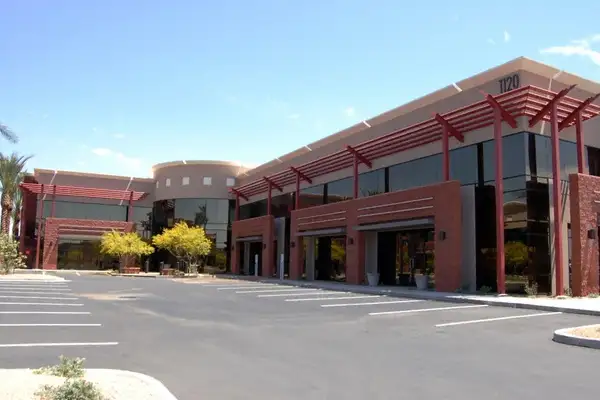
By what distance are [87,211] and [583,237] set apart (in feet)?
143

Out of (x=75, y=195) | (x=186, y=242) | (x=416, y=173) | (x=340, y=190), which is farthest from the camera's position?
(x=75, y=195)

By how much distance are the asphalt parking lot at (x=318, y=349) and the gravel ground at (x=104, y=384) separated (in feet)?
1.37

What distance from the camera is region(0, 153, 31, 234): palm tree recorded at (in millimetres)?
47062

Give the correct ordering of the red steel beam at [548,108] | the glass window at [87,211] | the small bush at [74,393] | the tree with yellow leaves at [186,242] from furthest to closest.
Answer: the glass window at [87,211]
the tree with yellow leaves at [186,242]
the red steel beam at [548,108]
the small bush at [74,393]

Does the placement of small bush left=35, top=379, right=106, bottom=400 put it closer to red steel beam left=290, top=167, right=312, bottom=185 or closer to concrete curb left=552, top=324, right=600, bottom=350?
concrete curb left=552, top=324, right=600, bottom=350

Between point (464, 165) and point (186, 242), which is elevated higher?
point (464, 165)

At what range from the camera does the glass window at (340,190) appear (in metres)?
30.8

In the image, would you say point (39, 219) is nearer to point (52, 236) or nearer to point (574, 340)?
point (52, 236)

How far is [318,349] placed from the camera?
8.91 meters

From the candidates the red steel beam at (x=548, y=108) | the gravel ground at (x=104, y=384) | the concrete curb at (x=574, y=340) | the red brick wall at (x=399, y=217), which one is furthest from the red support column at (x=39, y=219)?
the concrete curb at (x=574, y=340)

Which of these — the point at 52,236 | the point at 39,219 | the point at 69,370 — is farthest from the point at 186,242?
the point at 69,370

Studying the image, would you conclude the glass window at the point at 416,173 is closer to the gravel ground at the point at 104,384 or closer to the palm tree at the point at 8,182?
the gravel ground at the point at 104,384

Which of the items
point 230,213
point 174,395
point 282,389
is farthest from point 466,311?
point 230,213

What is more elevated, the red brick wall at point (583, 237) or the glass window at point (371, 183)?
the glass window at point (371, 183)
